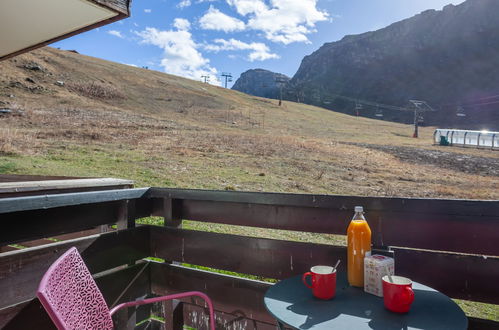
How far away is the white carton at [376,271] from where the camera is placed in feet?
5.62

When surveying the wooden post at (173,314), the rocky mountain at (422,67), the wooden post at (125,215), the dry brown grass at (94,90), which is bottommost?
the wooden post at (173,314)

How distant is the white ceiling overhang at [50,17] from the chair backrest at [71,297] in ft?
4.89

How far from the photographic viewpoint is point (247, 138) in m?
22.9

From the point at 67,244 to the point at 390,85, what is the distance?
510 feet

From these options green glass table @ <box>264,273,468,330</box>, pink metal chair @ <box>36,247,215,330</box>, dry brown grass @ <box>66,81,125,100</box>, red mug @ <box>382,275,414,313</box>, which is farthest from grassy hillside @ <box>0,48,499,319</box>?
pink metal chair @ <box>36,247,215,330</box>

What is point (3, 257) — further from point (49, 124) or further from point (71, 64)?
point (71, 64)

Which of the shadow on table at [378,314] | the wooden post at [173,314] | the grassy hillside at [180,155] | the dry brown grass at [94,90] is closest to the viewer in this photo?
the shadow on table at [378,314]

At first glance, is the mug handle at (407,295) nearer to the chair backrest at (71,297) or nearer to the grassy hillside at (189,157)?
the chair backrest at (71,297)

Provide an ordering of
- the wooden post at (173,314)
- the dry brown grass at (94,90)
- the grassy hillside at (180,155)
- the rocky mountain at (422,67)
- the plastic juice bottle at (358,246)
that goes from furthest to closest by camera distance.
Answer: the rocky mountain at (422,67) < the dry brown grass at (94,90) < the grassy hillside at (180,155) < the wooden post at (173,314) < the plastic juice bottle at (358,246)

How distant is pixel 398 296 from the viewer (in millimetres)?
1558

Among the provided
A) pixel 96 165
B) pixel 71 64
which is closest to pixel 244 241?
pixel 96 165

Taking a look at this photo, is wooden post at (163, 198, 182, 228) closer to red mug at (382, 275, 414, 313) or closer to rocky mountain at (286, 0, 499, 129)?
red mug at (382, 275, 414, 313)

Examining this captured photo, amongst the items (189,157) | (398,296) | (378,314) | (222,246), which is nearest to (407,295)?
(398,296)

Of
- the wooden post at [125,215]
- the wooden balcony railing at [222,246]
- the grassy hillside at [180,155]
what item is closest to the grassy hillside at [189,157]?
the grassy hillside at [180,155]
